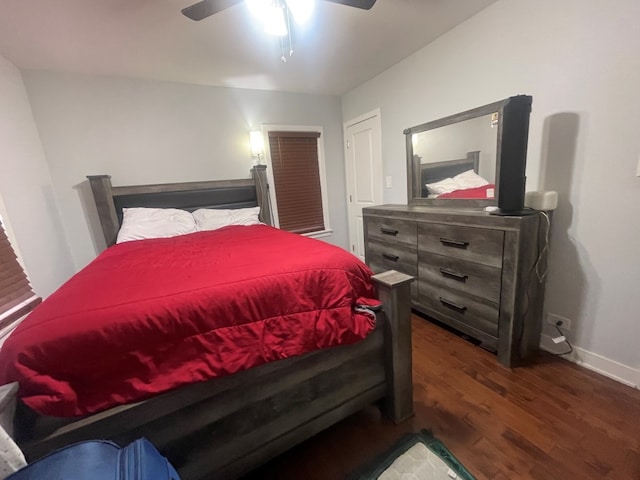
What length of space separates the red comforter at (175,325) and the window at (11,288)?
767 millimetres

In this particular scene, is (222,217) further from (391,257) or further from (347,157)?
(347,157)

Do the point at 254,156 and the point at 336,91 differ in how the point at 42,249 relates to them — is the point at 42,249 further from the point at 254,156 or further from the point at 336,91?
the point at 336,91

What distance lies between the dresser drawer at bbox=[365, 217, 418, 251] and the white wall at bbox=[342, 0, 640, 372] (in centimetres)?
83

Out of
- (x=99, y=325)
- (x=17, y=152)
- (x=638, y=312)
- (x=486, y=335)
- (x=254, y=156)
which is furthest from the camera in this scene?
(x=254, y=156)

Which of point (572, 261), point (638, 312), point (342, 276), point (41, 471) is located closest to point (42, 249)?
point (41, 471)

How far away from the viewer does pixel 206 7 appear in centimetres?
137

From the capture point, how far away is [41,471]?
0.55 m

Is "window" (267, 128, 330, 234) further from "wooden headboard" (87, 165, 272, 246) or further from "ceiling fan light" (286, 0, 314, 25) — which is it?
"ceiling fan light" (286, 0, 314, 25)

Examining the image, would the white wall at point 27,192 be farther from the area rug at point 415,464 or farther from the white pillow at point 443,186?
the white pillow at point 443,186

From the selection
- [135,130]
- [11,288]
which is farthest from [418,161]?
[11,288]

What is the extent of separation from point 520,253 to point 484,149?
2.57ft

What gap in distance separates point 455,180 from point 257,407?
2.01 metres

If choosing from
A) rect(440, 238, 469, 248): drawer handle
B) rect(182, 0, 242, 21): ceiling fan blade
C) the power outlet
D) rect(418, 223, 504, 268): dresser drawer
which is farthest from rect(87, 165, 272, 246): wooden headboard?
the power outlet

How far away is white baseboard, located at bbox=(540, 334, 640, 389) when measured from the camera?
4.65ft
